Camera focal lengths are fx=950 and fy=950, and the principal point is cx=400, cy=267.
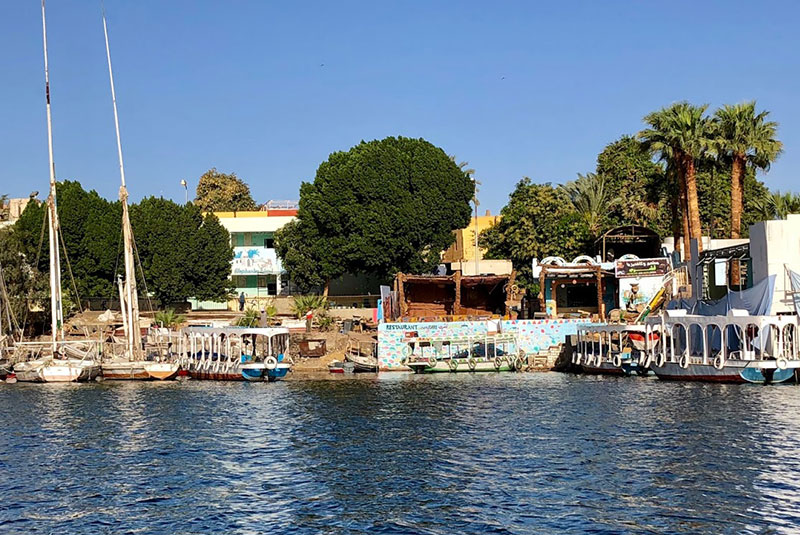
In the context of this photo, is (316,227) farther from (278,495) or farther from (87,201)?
(278,495)

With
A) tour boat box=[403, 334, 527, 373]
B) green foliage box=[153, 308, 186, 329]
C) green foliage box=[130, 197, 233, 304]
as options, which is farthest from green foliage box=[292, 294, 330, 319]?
tour boat box=[403, 334, 527, 373]

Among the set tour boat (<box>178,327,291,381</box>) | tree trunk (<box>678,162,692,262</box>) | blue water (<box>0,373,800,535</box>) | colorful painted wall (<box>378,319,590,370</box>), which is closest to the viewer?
blue water (<box>0,373,800,535</box>)

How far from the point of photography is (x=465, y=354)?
64875 mm

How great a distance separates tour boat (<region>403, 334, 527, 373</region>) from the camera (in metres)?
63.3

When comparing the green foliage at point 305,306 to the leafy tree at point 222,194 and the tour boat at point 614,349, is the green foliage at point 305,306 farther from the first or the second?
the leafy tree at point 222,194

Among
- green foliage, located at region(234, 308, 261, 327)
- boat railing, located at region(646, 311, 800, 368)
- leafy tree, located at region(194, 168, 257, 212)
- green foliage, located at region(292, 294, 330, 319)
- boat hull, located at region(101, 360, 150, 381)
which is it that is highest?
leafy tree, located at region(194, 168, 257, 212)

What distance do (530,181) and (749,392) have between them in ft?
162

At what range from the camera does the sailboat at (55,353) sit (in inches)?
2489

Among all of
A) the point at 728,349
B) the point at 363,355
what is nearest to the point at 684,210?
the point at 728,349

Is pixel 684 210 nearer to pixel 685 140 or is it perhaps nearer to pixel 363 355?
pixel 685 140

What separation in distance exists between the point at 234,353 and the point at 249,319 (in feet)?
37.9

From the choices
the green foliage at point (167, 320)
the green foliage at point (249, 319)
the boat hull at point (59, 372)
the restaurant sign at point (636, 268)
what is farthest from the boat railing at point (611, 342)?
the green foliage at point (167, 320)

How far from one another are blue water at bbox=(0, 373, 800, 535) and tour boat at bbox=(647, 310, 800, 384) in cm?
189

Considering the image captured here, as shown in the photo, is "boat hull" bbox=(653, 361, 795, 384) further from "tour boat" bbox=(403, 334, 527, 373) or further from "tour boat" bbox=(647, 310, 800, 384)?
"tour boat" bbox=(403, 334, 527, 373)
